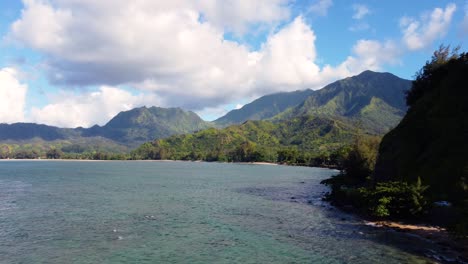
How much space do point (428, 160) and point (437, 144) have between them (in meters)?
4.27

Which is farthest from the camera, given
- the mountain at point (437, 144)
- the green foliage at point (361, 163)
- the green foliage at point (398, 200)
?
the green foliage at point (361, 163)

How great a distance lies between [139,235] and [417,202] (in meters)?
45.4

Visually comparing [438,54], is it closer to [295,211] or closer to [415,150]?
[415,150]

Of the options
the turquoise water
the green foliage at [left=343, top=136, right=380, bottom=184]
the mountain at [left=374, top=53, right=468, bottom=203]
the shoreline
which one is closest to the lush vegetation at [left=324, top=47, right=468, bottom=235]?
the mountain at [left=374, top=53, right=468, bottom=203]

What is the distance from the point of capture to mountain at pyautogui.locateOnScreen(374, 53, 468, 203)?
62.0m

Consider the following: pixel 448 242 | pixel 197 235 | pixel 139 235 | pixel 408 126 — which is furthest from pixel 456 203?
pixel 139 235

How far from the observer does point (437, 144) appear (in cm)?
7144

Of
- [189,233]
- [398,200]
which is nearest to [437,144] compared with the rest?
[398,200]

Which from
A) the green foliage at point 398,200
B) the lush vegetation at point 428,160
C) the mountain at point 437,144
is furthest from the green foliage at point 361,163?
the green foliage at point 398,200

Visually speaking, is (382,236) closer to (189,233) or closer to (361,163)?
(189,233)

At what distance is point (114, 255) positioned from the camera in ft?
140

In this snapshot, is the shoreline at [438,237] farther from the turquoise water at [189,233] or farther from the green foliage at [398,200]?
the turquoise water at [189,233]

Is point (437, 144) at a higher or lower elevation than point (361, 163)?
higher

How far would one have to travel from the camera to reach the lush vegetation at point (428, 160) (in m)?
59.5
